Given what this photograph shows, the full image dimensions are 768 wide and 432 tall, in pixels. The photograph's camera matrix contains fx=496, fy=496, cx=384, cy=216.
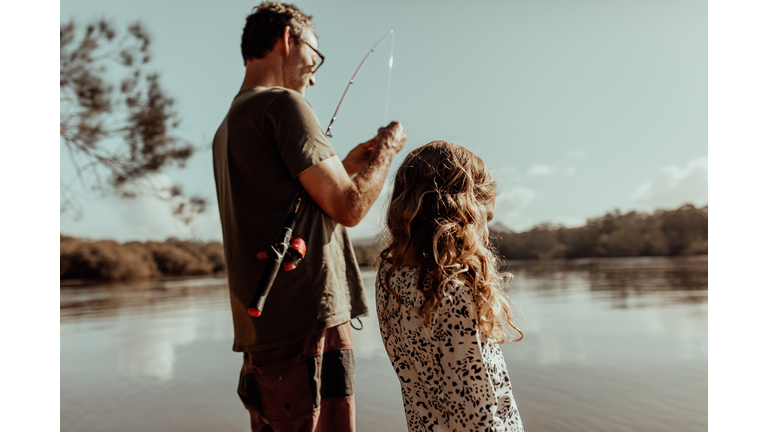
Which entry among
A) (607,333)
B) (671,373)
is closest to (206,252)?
(607,333)

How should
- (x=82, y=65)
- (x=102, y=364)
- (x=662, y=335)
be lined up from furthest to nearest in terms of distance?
(x=82, y=65) < (x=662, y=335) < (x=102, y=364)

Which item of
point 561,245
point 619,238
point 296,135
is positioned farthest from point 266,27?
point 619,238

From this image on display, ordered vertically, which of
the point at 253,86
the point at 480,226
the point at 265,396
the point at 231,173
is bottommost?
the point at 265,396

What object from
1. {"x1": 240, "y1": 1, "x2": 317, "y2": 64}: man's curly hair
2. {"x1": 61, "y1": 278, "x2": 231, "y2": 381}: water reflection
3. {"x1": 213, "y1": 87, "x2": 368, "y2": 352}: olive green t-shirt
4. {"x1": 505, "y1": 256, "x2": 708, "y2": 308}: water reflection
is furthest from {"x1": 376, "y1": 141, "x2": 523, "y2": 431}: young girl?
{"x1": 505, "y1": 256, "x2": 708, "y2": 308}: water reflection

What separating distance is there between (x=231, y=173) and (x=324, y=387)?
0.52 meters

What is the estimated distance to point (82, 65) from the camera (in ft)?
16.6

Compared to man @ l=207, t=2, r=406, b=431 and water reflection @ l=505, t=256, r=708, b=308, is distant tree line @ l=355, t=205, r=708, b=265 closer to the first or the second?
water reflection @ l=505, t=256, r=708, b=308

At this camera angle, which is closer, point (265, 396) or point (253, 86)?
point (265, 396)

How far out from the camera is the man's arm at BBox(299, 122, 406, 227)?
3.50ft

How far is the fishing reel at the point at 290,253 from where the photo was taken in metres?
0.99

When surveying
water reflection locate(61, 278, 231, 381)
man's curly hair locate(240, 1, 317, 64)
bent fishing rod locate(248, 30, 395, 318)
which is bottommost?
water reflection locate(61, 278, 231, 381)

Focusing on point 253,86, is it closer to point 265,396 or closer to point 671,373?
point 265,396

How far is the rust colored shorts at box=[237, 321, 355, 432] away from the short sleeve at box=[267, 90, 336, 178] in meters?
0.37

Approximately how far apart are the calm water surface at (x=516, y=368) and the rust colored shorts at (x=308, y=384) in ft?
0.76
